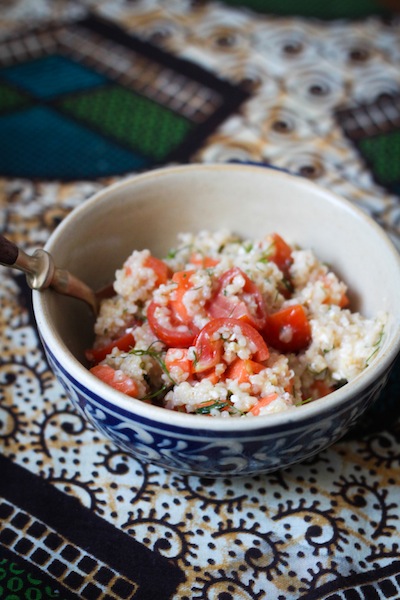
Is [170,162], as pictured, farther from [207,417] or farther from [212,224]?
[207,417]

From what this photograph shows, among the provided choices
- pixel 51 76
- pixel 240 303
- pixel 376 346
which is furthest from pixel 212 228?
pixel 51 76

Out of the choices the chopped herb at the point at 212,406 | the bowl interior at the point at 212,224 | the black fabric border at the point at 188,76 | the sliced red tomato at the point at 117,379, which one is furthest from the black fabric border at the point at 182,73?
the chopped herb at the point at 212,406

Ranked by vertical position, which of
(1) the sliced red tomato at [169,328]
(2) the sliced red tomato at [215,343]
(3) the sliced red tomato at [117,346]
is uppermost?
(2) the sliced red tomato at [215,343]

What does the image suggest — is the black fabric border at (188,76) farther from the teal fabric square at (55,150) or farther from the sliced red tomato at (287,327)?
the sliced red tomato at (287,327)

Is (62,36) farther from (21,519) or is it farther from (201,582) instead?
(201,582)

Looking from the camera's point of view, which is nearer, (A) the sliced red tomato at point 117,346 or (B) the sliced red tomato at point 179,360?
(B) the sliced red tomato at point 179,360

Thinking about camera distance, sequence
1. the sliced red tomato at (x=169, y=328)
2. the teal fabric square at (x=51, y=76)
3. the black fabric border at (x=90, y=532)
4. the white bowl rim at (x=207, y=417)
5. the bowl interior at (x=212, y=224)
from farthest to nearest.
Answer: the teal fabric square at (x=51, y=76)
the bowl interior at (x=212, y=224)
the sliced red tomato at (x=169, y=328)
the black fabric border at (x=90, y=532)
the white bowl rim at (x=207, y=417)

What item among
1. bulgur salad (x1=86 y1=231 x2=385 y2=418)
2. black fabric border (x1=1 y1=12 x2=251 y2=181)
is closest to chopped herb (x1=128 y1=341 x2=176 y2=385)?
bulgur salad (x1=86 y1=231 x2=385 y2=418)
